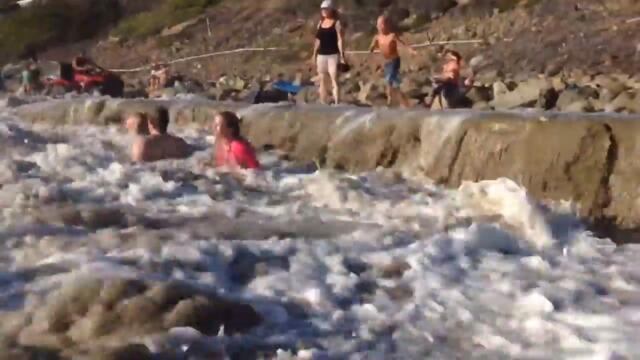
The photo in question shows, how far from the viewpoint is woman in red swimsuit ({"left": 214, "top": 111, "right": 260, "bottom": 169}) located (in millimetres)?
9219

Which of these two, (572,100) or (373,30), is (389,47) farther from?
(373,30)

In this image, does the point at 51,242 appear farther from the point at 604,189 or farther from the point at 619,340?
the point at 604,189

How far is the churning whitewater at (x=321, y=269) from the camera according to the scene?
434 centimetres

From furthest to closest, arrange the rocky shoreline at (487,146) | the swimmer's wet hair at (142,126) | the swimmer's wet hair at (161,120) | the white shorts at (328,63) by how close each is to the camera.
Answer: the white shorts at (328,63), the swimmer's wet hair at (161,120), the swimmer's wet hair at (142,126), the rocky shoreline at (487,146)

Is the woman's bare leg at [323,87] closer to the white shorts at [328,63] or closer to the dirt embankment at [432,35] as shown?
the white shorts at [328,63]

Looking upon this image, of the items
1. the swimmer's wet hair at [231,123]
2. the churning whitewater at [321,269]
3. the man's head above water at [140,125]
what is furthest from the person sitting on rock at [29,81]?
the churning whitewater at [321,269]

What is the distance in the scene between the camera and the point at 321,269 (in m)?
5.45

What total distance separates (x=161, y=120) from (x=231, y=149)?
6.99 feet

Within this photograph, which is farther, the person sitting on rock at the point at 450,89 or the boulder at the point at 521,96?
the boulder at the point at 521,96

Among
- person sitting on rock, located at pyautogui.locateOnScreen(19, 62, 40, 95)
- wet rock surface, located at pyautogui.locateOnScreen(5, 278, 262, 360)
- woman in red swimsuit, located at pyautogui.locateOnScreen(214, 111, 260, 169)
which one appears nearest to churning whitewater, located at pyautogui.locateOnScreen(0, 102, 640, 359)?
wet rock surface, located at pyautogui.locateOnScreen(5, 278, 262, 360)

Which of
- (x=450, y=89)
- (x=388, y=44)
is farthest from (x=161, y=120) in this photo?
(x=450, y=89)

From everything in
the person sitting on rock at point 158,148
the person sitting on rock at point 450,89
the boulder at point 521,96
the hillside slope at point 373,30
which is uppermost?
the person sitting on rock at point 158,148

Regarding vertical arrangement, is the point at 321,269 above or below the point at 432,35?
above

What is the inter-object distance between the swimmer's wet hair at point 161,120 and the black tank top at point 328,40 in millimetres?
1827
